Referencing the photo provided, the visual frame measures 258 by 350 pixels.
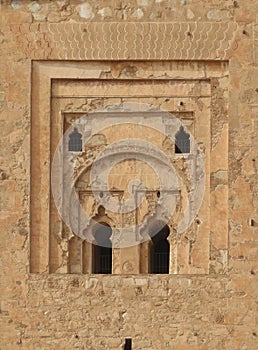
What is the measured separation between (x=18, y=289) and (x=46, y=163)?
1.73m

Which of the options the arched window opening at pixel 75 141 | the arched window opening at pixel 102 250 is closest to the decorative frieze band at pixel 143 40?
the arched window opening at pixel 75 141

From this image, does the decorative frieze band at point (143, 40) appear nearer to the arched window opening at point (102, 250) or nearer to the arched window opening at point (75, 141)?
the arched window opening at point (75, 141)

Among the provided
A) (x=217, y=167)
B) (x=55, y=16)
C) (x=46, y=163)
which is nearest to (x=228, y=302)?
(x=217, y=167)

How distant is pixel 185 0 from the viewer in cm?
1789

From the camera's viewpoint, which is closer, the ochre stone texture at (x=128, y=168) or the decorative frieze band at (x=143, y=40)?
the ochre stone texture at (x=128, y=168)

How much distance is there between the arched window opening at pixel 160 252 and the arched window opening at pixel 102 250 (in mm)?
595

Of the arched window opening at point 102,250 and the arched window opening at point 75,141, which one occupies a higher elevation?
the arched window opening at point 75,141

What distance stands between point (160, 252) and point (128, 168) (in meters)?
1.31

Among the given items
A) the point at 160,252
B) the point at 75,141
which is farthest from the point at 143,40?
the point at 160,252

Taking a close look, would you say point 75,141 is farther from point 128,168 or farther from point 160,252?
point 160,252

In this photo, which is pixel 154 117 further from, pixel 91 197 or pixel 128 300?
pixel 128 300

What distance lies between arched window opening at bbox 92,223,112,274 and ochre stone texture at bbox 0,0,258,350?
0.19 metres

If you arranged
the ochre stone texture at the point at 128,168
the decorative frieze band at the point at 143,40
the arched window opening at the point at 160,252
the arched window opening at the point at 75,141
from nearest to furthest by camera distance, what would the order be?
1. the ochre stone texture at the point at 128,168
2. the decorative frieze band at the point at 143,40
3. the arched window opening at the point at 75,141
4. the arched window opening at the point at 160,252

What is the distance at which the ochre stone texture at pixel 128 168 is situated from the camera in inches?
696
